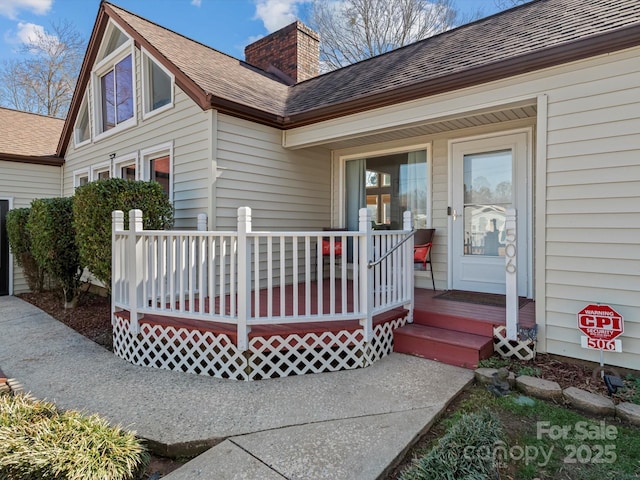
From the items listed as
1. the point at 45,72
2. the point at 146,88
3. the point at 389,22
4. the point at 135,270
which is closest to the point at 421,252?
the point at 135,270

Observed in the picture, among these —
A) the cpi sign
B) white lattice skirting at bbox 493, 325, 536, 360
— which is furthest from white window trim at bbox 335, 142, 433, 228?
the cpi sign

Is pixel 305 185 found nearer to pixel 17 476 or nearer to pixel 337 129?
pixel 337 129

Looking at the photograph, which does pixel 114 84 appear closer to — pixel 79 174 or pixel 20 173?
pixel 79 174

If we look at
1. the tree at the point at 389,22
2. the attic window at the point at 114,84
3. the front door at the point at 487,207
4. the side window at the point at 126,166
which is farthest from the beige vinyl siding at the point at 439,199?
the tree at the point at 389,22

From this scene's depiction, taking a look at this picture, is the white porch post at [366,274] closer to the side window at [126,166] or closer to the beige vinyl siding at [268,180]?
the beige vinyl siding at [268,180]

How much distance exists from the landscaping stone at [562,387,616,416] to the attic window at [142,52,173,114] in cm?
610

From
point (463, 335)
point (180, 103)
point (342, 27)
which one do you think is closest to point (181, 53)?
point (180, 103)

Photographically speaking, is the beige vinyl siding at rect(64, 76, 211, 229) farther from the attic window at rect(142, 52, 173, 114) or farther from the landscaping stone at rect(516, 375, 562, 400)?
the landscaping stone at rect(516, 375, 562, 400)

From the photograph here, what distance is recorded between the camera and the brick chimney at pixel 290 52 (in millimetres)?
8000

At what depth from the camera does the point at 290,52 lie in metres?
8.06

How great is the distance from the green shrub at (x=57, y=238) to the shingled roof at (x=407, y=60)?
2.89 meters

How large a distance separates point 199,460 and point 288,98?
19.5 feet

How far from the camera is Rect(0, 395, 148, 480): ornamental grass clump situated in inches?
72.9

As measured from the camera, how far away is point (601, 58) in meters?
3.15
